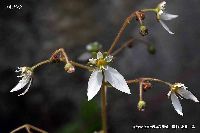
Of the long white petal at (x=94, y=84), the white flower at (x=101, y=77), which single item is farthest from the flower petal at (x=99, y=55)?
the long white petal at (x=94, y=84)

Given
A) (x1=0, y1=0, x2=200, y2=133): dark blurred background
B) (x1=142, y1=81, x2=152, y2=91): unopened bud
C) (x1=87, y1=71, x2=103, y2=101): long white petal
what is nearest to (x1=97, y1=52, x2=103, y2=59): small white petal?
(x1=87, y1=71, x2=103, y2=101): long white petal

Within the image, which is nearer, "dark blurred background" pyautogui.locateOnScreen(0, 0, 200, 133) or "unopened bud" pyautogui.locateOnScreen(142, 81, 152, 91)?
"unopened bud" pyautogui.locateOnScreen(142, 81, 152, 91)

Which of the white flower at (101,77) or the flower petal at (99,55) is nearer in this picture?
the white flower at (101,77)

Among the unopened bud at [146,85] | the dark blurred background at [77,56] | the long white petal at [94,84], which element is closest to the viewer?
the long white petal at [94,84]

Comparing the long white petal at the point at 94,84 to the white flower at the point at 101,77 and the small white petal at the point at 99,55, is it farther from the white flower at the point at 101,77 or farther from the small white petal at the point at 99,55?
the small white petal at the point at 99,55

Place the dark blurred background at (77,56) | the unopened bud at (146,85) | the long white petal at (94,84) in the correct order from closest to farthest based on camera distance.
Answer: the long white petal at (94,84)
the unopened bud at (146,85)
the dark blurred background at (77,56)

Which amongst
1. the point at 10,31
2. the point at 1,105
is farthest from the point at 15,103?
the point at 10,31

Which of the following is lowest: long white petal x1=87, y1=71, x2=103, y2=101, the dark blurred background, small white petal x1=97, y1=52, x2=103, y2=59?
long white petal x1=87, y1=71, x2=103, y2=101

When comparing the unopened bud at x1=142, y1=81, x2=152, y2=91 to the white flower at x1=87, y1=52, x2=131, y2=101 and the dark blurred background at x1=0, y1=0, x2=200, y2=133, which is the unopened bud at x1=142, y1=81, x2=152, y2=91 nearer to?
the white flower at x1=87, y1=52, x2=131, y2=101
